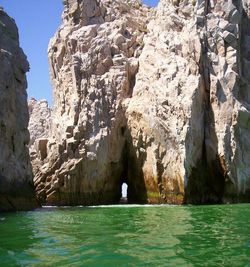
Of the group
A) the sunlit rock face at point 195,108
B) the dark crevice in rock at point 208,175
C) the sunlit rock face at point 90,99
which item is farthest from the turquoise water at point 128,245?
the sunlit rock face at point 90,99

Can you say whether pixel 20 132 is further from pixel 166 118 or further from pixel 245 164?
pixel 245 164

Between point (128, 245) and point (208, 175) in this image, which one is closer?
point (128, 245)

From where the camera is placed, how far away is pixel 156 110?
3334cm

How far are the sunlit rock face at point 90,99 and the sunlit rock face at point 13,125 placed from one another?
662 centimetres

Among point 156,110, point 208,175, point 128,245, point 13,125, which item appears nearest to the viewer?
point 128,245

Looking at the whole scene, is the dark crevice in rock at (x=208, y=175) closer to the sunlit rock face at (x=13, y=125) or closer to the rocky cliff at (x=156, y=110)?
the rocky cliff at (x=156, y=110)

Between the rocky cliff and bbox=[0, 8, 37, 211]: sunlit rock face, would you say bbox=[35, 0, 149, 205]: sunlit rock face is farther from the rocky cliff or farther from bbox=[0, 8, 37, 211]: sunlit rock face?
bbox=[0, 8, 37, 211]: sunlit rock face

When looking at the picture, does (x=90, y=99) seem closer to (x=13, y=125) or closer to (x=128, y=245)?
(x=13, y=125)

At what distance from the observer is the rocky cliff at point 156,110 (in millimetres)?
31562

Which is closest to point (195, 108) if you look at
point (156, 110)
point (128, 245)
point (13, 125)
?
point (156, 110)

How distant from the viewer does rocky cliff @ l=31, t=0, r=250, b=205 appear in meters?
31.6

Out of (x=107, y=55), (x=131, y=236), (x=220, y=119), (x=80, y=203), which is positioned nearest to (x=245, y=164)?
(x=220, y=119)

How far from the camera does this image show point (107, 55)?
3841 centimetres

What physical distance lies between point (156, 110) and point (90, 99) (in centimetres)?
613
